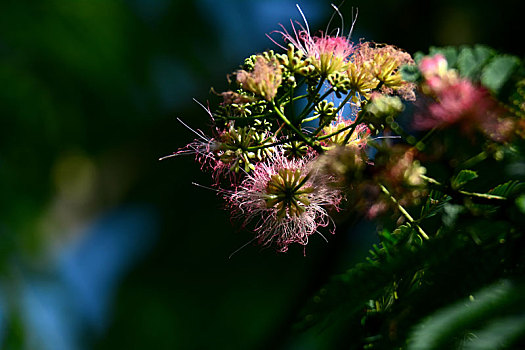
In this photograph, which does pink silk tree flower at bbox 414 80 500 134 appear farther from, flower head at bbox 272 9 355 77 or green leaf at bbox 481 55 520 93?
flower head at bbox 272 9 355 77

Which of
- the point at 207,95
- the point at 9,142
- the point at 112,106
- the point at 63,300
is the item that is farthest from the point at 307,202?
the point at 207,95

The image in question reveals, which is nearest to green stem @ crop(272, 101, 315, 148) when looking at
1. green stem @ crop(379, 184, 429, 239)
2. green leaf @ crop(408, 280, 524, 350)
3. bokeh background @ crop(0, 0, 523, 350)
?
green stem @ crop(379, 184, 429, 239)

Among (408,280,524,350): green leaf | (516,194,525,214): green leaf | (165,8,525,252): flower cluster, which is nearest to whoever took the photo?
(408,280,524,350): green leaf

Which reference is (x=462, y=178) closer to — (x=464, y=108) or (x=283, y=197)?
(x=464, y=108)

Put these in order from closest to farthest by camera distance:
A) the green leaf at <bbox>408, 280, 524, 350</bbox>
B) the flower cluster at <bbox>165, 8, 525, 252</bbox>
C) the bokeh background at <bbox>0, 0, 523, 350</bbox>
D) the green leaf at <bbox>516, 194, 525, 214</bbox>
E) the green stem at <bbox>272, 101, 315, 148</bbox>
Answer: the green leaf at <bbox>408, 280, 524, 350</bbox>, the green leaf at <bbox>516, 194, 525, 214</bbox>, the flower cluster at <bbox>165, 8, 525, 252</bbox>, the green stem at <bbox>272, 101, 315, 148</bbox>, the bokeh background at <bbox>0, 0, 523, 350</bbox>

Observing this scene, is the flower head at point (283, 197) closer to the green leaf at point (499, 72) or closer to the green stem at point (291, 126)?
the green stem at point (291, 126)

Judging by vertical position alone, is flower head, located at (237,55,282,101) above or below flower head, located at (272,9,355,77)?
below
